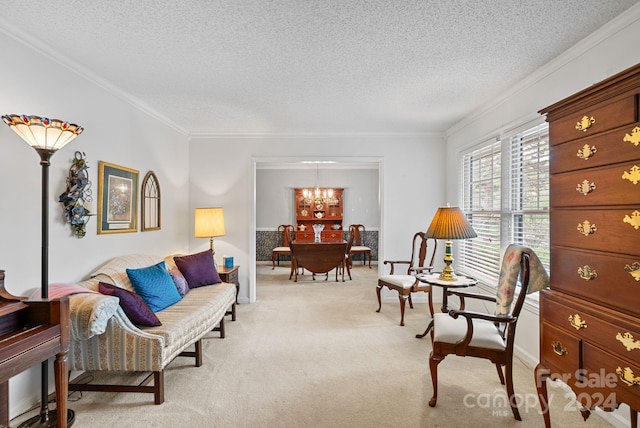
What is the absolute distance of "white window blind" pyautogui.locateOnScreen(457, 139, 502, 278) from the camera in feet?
10.8

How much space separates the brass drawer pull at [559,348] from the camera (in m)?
1.48

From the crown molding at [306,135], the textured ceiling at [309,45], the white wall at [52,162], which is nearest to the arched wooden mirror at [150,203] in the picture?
the white wall at [52,162]

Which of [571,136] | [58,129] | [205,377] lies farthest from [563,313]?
[58,129]

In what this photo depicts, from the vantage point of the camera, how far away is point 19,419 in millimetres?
1913

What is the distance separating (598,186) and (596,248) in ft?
0.84

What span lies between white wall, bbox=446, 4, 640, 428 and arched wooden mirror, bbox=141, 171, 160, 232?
3.64 m

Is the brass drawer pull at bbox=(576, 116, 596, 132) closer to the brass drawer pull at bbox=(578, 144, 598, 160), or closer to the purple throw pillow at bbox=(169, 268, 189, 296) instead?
the brass drawer pull at bbox=(578, 144, 598, 160)

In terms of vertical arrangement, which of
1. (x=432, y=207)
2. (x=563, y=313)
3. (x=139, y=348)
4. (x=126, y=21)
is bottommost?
(x=139, y=348)

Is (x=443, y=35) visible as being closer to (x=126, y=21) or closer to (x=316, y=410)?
(x=126, y=21)

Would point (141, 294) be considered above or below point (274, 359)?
above

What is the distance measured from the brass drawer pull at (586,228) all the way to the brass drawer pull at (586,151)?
0.28 metres

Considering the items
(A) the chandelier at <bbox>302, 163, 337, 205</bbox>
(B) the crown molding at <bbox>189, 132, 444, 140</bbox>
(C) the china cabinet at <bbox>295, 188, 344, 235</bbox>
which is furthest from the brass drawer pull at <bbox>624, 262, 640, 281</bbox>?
(C) the china cabinet at <bbox>295, 188, 344, 235</bbox>

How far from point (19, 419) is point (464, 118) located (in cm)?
466

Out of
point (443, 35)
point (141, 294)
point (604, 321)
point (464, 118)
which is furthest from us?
point (464, 118)
